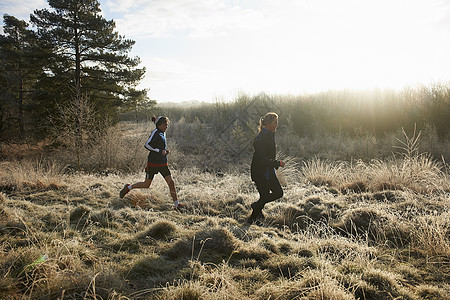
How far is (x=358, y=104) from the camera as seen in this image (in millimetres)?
16062

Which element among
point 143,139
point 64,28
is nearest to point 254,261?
point 143,139

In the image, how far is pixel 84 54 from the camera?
17.3 meters

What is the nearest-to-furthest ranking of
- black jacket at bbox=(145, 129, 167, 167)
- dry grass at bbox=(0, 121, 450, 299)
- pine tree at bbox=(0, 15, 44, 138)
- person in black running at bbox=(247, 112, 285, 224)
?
1. dry grass at bbox=(0, 121, 450, 299)
2. person in black running at bbox=(247, 112, 285, 224)
3. black jacket at bbox=(145, 129, 167, 167)
4. pine tree at bbox=(0, 15, 44, 138)

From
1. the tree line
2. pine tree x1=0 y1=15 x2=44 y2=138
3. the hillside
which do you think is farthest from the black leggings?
pine tree x1=0 y1=15 x2=44 y2=138

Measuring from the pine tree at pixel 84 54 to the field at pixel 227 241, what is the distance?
10731 mm

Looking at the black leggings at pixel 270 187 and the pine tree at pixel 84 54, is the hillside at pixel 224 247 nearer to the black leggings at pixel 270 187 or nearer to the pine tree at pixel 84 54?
the black leggings at pixel 270 187

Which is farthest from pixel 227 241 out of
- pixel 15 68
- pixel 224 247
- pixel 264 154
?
pixel 15 68

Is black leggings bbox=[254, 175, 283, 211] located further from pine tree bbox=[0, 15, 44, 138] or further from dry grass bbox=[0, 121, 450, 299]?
pine tree bbox=[0, 15, 44, 138]

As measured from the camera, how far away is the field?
2.62 m

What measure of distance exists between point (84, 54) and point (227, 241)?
17181 millimetres

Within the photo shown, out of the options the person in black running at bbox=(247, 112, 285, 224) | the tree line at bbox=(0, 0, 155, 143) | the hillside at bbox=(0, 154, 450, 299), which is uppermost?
the tree line at bbox=(0, 0, 155, 143)

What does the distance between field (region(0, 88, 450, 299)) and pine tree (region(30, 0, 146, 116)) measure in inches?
422

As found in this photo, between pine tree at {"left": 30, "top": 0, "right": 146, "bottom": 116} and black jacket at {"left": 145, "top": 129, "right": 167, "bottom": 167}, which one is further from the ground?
pine tree at {"left": 30, "top": 0, "right": 146, "bottom": 116}

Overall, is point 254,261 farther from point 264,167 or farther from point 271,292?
point 264,167
